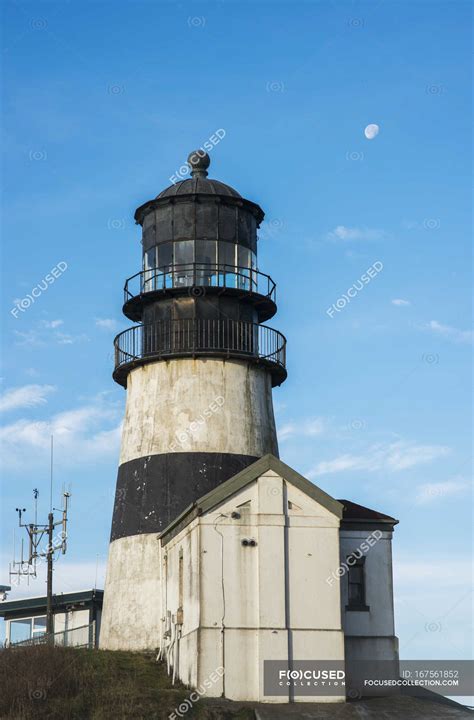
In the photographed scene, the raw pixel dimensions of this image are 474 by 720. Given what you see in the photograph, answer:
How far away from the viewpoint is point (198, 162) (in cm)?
3672

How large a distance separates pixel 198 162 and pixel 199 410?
7.66 m

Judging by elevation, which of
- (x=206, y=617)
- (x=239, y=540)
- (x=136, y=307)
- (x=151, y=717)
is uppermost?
(x=136, y=307)

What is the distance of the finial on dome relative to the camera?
1443 inches

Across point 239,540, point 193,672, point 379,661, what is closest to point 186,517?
point 239,540

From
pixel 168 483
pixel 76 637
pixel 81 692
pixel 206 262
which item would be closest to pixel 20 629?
pixel 76 637

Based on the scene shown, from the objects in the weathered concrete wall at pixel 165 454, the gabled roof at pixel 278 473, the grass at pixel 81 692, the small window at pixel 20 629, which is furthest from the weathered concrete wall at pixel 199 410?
the small window at pixel 20 629

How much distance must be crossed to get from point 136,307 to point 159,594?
27.2 feet

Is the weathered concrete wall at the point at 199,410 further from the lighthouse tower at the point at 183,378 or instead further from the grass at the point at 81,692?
the grass at the point at 81,692

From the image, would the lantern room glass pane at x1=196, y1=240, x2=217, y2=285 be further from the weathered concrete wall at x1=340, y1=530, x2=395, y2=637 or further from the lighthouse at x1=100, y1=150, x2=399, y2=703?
the weathered concrete wall at x1=340, y1=530, x2=395, y2=637

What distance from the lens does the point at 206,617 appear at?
27391 millimetres

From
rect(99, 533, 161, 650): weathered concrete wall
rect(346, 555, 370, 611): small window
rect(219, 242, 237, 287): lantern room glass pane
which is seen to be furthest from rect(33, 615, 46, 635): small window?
rect(346, 555, 370, 611): small window

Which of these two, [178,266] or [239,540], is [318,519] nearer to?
[239,540]

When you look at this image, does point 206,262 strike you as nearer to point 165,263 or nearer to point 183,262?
point 183,262

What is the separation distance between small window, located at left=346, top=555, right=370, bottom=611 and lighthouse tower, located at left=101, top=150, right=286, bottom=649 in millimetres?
4526
